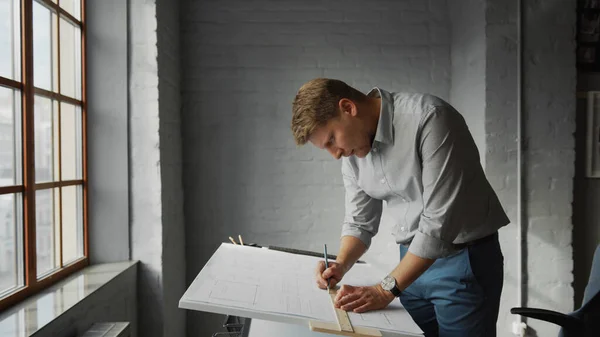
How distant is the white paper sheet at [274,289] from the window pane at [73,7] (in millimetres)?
1539

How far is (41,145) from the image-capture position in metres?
2.14

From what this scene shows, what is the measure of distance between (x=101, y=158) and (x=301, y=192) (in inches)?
51.8

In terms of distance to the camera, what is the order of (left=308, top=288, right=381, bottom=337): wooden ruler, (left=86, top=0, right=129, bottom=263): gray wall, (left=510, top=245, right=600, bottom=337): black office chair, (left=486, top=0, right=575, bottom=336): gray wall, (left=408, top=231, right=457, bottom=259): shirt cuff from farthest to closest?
1. (left=486, top=0, right=575, bottom=336): gray wall
2. (left=86, top=0, right=129, bottom=263): gray wall
3. (left=510, top=245, right=600, bottom=337): black office chair
4. (left=408, top=231, right=457, bottom=259): shirt cuff
5. (left=308, top=288, right=381, bottom=337): wooden ruler

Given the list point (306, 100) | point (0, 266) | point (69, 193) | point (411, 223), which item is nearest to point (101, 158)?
point (69, 193)

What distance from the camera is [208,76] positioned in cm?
327

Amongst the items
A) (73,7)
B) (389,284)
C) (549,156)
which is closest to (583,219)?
(549,156)

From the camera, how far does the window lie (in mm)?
1863

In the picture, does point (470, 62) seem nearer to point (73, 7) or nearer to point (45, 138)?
point (73, 7)

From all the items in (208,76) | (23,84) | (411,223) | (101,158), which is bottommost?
(411,223)

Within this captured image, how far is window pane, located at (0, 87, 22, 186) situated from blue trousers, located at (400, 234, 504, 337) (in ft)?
5.24

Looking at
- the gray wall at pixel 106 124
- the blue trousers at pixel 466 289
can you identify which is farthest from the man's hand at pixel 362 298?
the gray wall at pixel 106 124

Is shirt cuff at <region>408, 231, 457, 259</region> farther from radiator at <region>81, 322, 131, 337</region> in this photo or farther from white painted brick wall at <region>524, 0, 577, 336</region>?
white painted brick wall at <region>524, 0, 577, 336</region>

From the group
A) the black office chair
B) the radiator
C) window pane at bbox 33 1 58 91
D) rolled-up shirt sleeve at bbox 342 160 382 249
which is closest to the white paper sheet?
rolled-up shirt sleeve at bbox 342 160 382 249

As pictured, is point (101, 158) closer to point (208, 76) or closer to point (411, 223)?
point (208, 76)
